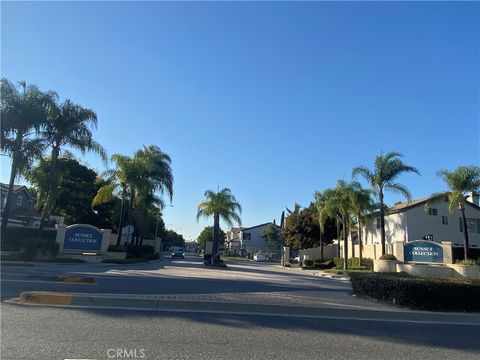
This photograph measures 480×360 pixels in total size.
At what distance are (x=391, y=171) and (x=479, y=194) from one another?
6.74m

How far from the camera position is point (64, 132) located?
3284 cm

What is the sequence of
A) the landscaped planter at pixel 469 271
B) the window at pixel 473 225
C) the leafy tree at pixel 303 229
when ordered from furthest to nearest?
the leafy tree at pixel 303 229, the window at pixel 473 225, the landscaped planter at pixel 469 271

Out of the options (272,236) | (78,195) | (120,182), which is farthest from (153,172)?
(272,236)

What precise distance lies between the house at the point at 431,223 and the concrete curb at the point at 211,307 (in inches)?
1453

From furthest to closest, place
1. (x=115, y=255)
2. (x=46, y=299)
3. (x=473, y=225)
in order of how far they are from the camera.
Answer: (x=473, y=225)
(x=115, y=255)
(x=46, y=299)

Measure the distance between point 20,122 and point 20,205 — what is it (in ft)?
112

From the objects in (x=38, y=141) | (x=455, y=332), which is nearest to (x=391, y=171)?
(x=38, y=141)

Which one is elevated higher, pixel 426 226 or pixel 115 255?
pixel 426 226

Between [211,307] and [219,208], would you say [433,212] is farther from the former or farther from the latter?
[211,307]

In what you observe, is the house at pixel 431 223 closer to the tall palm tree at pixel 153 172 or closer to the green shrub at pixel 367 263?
the green shrub at pixel 367 263

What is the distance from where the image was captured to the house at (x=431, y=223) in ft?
152

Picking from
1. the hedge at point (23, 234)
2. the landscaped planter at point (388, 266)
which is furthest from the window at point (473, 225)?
the hedge at point (23, 234)

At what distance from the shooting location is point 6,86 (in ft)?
98.7

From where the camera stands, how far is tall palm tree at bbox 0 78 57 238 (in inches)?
1180
